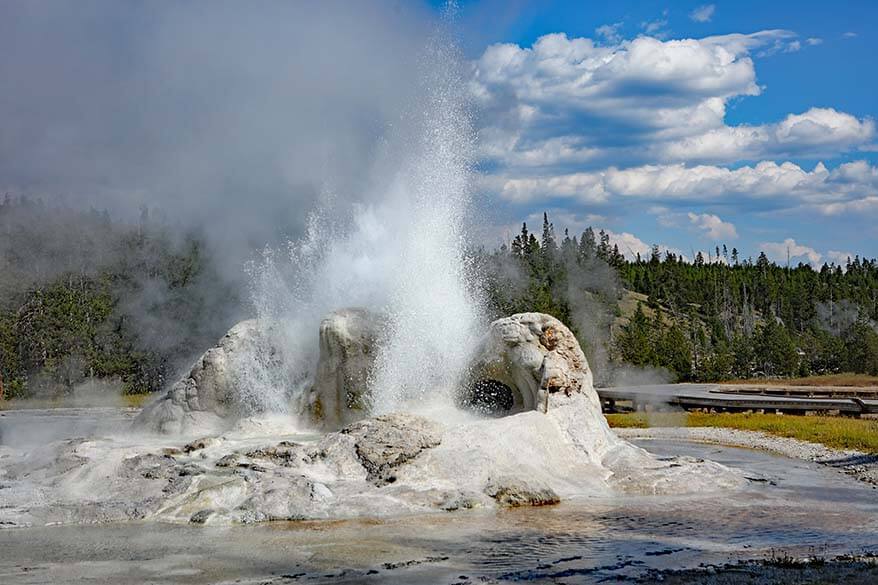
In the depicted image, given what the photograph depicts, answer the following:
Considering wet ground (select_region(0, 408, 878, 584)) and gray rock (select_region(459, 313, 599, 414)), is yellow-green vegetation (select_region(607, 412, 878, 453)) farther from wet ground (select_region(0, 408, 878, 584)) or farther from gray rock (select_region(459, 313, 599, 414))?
wet ground (select_region(0, 408, 878, 584))

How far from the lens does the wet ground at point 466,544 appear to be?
881 cm

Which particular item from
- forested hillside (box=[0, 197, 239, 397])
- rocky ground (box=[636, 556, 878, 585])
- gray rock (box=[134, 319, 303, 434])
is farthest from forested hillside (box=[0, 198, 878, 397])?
rocky ground (box=[636, 556, 878, 585])

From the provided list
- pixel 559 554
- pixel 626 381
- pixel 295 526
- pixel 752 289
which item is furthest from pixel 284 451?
pixel 752 289

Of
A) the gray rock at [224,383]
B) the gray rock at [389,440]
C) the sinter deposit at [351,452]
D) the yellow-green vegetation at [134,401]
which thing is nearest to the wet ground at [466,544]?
the sinter deposit at [351,452]

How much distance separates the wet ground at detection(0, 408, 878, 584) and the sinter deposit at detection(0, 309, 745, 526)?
0.56 m

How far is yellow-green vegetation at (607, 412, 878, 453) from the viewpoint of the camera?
66.6 feet

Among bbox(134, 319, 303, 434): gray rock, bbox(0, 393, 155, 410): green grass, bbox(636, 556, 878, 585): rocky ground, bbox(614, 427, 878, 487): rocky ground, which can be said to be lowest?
bbox(614, 427, 878, 487): rocky ground

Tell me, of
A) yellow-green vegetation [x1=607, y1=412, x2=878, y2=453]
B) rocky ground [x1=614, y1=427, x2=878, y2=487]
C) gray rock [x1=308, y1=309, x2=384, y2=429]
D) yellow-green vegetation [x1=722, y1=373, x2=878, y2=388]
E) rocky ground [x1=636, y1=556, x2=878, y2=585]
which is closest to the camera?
rocky ground [x1=636, y1=556, x2=878, y2=585]

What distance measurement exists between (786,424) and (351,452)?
15701 mm

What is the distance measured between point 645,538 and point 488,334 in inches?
242

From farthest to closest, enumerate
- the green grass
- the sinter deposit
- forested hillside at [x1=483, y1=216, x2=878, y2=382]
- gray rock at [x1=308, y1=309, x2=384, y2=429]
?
forested hillside at [x1=483, y1=216, x2=878, y2=382] → the green grass → gray rock at [x1=308, y1=309, x2=384, y2=429] → the sinter deposit

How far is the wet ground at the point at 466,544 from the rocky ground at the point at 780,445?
4.18 meters

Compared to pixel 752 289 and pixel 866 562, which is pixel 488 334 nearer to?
pixel 866 562

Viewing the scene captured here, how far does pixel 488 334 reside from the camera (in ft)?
52.3
